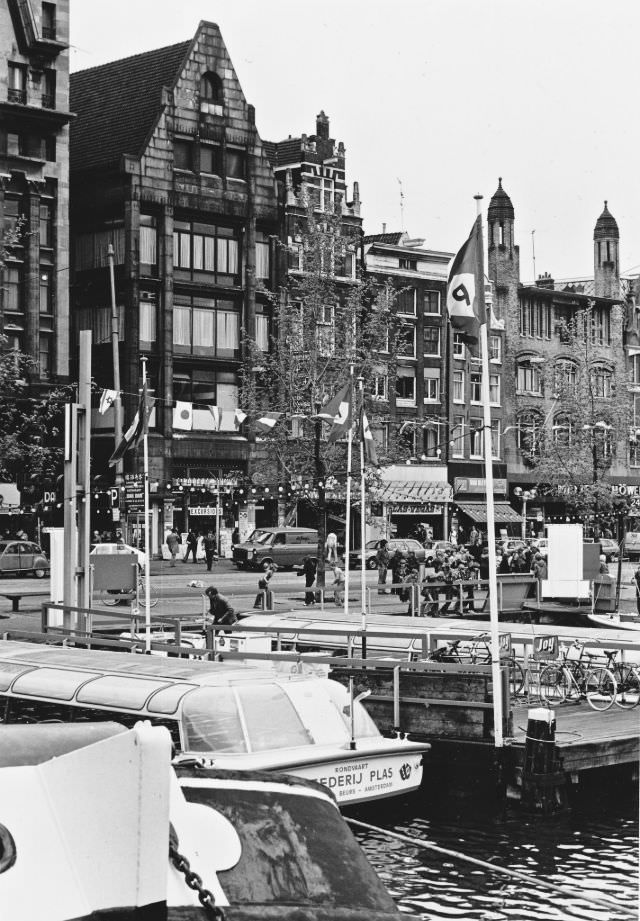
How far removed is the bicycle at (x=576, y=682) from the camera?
2339cm

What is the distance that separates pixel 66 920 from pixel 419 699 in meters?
14.9

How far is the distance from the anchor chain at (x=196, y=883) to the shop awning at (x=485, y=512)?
7630cm

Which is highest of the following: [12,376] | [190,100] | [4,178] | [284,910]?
[190,100]

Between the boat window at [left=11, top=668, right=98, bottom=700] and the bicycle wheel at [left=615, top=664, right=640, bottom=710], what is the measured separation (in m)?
9.27

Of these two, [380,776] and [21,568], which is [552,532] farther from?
[21,568]

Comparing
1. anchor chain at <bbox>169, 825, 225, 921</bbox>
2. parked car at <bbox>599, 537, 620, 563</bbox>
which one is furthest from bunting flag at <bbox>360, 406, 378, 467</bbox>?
parked car at <bbox>599, 537, 620, 563</bbox>

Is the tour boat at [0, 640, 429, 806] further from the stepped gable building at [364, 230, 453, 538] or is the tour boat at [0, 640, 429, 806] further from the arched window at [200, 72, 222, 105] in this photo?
the stepped gable building at [364, 230, 453, 538]

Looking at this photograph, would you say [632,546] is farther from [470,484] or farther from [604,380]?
[604,380]

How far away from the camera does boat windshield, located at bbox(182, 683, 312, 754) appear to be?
16953 mm

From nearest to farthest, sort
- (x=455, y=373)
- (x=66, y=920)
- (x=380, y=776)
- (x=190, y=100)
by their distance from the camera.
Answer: (x=66, y=920) → (x=380, y=776) → (x=190, y=100) → (x=455, y=373)

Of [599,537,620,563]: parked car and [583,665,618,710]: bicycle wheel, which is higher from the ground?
[599,537,620,563]: parked car

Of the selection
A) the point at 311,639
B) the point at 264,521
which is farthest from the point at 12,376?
the point at 311,639

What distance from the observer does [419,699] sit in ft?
67.8

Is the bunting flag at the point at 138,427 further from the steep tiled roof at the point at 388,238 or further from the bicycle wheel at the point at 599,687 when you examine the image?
the steep tiled roof at the point at 388,238
